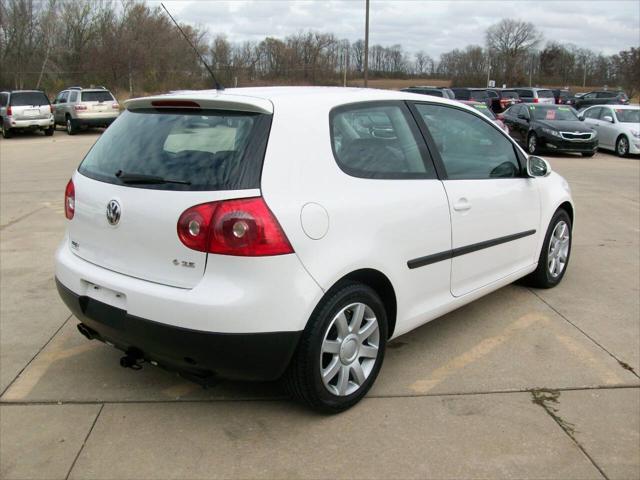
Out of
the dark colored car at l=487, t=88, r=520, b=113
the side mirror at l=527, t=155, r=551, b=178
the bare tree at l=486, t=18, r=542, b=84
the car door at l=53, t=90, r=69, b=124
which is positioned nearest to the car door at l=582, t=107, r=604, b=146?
the dark colored car at l=487, t=88, r=520, b=113

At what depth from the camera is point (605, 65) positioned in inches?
2790

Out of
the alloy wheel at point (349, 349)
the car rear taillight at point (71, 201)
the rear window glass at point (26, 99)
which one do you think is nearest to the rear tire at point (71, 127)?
the rear window glass at point (26, 99)

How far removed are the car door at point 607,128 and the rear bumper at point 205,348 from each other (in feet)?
57.4

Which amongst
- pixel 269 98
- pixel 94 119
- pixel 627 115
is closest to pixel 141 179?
pixel 269 98

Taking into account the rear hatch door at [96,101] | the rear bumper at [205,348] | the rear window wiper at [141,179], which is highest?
the rear hatch door at [96,101]

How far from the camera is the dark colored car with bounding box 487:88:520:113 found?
28.0m

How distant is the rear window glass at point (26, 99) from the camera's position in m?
22.3

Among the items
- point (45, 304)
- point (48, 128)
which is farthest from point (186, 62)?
point (45, 304)

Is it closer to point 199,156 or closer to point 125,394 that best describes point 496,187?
point 199,156

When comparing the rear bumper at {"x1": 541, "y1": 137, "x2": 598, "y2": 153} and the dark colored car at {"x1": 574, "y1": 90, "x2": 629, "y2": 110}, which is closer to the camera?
the rear bumper at {"x1": 541, "y1": 137, "x2": 598, "y2": 153}

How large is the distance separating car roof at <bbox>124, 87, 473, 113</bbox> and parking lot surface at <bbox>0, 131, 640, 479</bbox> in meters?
1.50

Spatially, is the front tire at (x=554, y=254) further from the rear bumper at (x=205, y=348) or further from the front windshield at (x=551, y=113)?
the front windshield at (x=551, y=113)

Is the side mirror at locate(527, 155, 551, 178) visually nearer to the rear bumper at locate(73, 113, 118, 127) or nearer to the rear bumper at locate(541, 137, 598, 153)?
the rear bumper at locate(541, 137, 598, 153)

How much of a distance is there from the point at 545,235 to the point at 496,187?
98 cm
